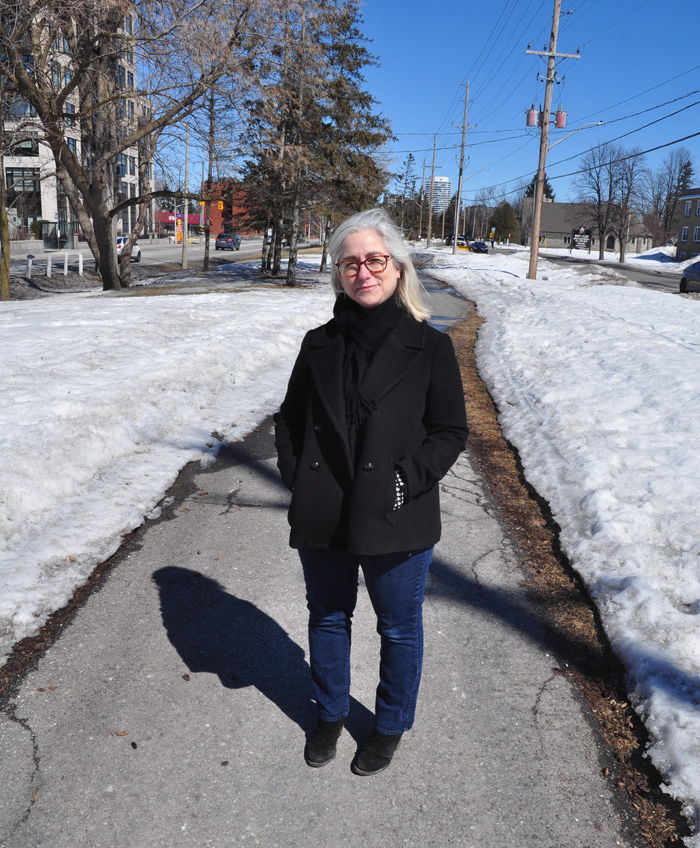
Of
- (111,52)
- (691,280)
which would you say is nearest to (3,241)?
(111,52)

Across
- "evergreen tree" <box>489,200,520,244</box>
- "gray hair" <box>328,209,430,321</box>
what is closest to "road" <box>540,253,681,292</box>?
"gray hair" <box>328,209,430,321</box>

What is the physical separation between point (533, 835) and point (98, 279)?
3142 cm

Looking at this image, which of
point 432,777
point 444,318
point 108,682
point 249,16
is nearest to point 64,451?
point 108,682

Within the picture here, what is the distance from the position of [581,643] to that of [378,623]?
1464 mm

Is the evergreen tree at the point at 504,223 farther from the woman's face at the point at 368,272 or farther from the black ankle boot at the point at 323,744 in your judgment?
the black ankle boot at the point at 323,744

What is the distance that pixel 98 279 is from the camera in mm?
30281

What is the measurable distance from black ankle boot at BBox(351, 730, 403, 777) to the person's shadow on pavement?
0.20m

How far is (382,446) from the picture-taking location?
222 cm

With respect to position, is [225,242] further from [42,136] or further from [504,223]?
[504,223]

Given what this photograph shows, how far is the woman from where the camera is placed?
224 centimetres

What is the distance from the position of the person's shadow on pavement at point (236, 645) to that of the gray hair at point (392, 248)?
5.51ft

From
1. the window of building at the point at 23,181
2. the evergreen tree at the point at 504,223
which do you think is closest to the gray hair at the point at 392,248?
the window of building at the point at 23,181

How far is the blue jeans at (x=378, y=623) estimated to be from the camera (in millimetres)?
2367

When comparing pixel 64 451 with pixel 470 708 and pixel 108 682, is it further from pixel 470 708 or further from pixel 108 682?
pixel 470 708
